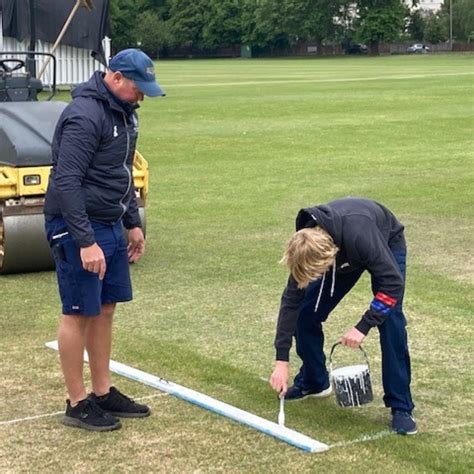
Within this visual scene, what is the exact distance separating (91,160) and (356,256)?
1.42m

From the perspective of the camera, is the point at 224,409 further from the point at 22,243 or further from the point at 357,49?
the point at 357,49

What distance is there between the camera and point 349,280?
600cm

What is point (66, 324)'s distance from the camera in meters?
5.91

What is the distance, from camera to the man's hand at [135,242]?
646 cm

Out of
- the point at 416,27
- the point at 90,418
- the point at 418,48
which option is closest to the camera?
the point at 90,418

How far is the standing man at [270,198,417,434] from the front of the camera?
533cm

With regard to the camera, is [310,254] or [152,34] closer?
[310,254]

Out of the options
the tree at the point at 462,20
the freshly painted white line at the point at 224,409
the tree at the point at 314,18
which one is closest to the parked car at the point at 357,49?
the tree at the point at 314,18

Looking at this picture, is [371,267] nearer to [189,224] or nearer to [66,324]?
[66,324]

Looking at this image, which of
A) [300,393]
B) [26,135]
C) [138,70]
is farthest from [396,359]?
[26,135]

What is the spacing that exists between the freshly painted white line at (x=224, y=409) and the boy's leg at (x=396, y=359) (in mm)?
454

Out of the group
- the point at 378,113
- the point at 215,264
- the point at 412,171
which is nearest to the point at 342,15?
the point at 378,113

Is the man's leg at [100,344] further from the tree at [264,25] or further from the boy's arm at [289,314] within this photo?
the tree at [264,25]

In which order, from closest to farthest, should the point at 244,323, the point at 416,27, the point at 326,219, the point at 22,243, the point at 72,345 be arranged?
the point at 326,219
the point at 72,345
the point at 244,323
the point at 22,243
the point at 416,27
